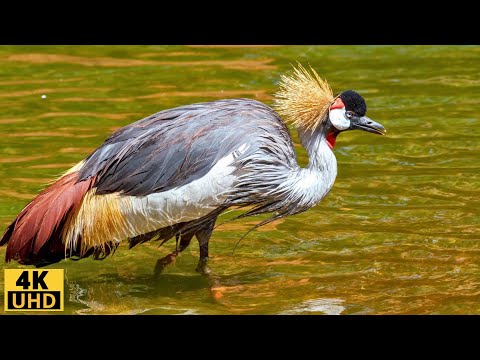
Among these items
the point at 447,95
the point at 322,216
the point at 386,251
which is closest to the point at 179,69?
the point at 447,95

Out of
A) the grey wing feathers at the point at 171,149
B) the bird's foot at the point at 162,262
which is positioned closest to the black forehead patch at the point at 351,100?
the grey wing feathers at the point at 171,149

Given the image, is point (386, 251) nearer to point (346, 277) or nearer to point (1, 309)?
point (346, 277)

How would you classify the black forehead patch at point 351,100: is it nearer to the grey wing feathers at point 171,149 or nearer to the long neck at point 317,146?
the long neck at point 317,146

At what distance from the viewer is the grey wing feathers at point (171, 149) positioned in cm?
848

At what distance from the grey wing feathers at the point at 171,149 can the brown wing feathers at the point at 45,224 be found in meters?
0.15

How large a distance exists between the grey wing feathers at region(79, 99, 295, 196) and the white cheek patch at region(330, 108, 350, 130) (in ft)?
1.51

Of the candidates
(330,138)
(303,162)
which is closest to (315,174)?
(330,138)

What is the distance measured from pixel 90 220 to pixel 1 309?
3.02 ft

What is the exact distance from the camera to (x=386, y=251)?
9.50 metres

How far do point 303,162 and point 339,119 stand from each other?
2651 millimetres

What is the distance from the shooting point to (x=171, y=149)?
27.9ft

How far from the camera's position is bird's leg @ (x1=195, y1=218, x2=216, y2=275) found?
29.3 feet

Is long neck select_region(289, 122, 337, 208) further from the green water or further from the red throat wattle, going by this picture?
the green water

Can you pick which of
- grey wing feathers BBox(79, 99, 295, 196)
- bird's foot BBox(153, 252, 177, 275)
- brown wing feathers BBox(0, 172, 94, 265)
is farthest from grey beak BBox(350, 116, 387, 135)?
brown wing feathers BBox(0, 172, 94, 265)
